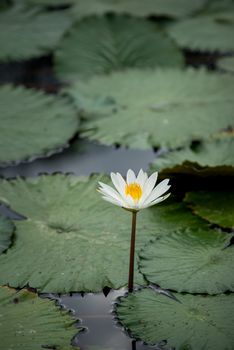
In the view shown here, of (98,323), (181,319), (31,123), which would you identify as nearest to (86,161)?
(31,123)

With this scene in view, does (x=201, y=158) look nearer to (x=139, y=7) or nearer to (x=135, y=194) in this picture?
(x=135, y=194)

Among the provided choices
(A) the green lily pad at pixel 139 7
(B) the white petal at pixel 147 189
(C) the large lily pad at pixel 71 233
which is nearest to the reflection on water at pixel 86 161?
(C) the large lily pad at pixel 71 233

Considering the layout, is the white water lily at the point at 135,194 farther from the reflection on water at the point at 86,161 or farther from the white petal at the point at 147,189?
the reflection on water at the point at 86,161

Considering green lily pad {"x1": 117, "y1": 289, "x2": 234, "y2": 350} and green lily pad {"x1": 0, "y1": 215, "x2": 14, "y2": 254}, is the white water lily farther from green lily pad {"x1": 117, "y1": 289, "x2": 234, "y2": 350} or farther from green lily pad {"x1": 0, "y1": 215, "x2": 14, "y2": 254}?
green lily pad {"x1": 0, "y1": 215, "x2": 14, "y2": 254}

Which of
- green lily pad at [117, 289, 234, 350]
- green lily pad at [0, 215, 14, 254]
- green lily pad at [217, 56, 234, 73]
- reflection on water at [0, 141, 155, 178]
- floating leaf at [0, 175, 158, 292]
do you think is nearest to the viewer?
green lily pad at [117, 289, 234, 350]

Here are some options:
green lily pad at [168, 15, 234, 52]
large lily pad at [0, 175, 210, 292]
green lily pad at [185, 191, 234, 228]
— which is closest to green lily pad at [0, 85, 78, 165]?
large lily pad at [0, 175, 210, 292]

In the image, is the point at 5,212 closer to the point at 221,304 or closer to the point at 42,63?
the point at 221,304
